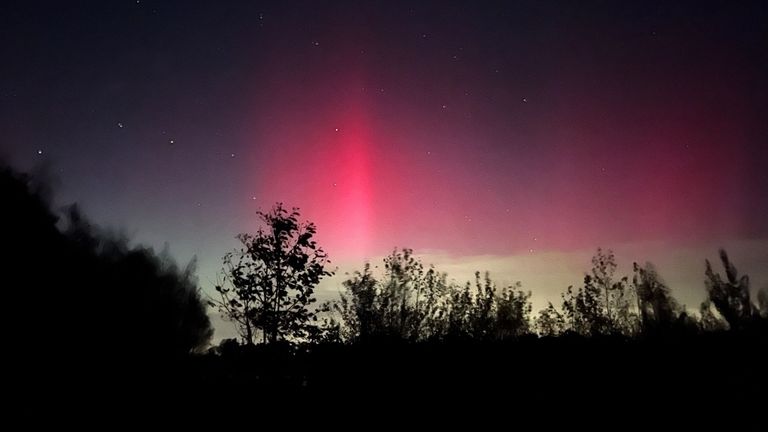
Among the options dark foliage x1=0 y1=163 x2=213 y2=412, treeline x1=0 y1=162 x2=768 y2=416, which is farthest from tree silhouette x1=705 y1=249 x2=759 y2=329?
dark foliage x1=0 y1=163 x2=213 y2=412

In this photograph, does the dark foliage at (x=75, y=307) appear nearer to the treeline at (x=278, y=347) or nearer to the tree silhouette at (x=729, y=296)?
the treeline at (x=278, y=347)

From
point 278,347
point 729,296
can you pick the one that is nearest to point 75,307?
point 278,347

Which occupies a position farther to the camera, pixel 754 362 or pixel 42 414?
pixel 42 414

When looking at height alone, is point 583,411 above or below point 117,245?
below

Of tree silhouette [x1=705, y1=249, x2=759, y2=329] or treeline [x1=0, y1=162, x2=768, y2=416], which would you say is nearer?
treeline [x1=0, y1=162, x2=768, y2=416]

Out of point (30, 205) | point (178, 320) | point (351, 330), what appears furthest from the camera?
point (178, 320)

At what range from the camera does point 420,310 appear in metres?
48.1

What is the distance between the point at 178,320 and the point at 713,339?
45646 mm

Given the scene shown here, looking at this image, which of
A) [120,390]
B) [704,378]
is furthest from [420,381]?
[120,390]

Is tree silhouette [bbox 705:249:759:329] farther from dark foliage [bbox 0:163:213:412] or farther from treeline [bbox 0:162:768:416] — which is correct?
dark foliage [bbox 0:163:213:412]

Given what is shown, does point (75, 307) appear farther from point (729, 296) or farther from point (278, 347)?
point (729, 296)

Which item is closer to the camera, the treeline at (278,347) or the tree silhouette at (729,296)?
the treeline at (278,347)

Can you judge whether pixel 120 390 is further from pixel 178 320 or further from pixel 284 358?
pixel 178 320

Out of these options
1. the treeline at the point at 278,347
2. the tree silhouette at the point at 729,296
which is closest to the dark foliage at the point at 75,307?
the treeline at the point at 278,347
